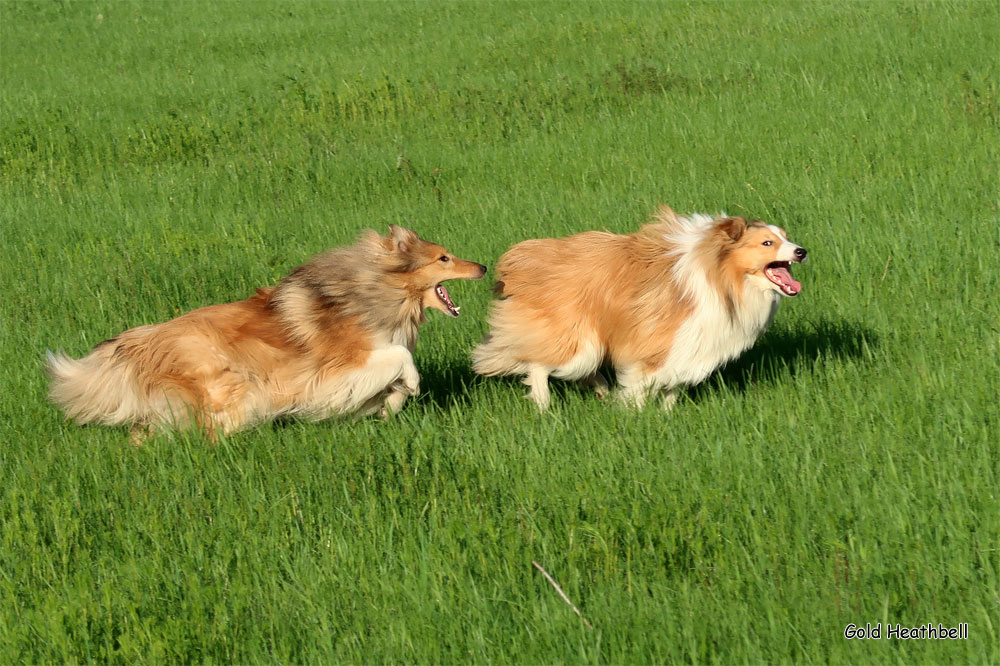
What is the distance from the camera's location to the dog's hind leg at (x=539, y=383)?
5.83 metres

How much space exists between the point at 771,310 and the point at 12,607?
13.1 ft

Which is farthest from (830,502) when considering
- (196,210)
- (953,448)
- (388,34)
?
(388,34)

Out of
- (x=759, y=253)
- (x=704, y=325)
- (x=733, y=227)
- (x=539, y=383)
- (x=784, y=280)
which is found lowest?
(x=539, y=383)

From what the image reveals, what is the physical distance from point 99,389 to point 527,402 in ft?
7.71

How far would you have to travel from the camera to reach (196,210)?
380 inches

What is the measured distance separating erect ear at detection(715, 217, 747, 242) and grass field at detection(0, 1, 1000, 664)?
81 cm

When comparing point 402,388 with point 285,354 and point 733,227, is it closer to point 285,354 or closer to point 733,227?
point 285,354

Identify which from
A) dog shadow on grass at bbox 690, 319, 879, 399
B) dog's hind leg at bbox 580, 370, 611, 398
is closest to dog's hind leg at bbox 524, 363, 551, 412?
dog's hind leg at bbox 580, 370, 611, 398

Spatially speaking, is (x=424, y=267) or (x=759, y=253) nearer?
(x=759, y=253)

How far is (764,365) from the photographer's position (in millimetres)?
6211

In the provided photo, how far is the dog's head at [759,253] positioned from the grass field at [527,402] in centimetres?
57

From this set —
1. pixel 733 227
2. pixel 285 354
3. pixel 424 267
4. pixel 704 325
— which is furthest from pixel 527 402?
pixel 733 227

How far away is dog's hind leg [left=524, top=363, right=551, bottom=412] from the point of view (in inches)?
230

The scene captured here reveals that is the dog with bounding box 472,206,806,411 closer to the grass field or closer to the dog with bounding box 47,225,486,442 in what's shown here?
the grass field
